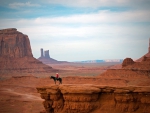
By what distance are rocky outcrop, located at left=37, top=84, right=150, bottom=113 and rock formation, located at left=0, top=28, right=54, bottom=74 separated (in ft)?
304

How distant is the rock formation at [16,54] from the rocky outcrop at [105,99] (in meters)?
92.8

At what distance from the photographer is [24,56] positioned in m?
121

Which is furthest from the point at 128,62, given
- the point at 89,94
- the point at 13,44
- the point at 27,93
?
the point at 13,44

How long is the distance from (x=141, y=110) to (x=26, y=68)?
318ft

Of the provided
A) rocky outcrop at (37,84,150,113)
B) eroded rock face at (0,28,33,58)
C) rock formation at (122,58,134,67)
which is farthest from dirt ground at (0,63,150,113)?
eroded rock face at (0,28,33,58)

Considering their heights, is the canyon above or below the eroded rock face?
below

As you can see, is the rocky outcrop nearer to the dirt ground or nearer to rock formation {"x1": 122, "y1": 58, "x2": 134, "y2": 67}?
the dirt ground

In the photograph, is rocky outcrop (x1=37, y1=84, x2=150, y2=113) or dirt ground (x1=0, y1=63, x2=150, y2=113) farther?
dirt ground (x1=0, y1=63, x2=150, y2=113)

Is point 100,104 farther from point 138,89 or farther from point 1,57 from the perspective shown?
point 1,57

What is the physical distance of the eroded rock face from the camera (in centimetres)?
11850

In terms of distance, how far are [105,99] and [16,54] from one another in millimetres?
102475

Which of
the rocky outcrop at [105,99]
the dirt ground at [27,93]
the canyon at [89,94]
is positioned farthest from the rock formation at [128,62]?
the rocky outcrop at [105,99]

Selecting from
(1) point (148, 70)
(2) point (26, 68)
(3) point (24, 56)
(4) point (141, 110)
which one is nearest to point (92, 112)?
(4) point (141, 110)

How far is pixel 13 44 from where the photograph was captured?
12069cm
